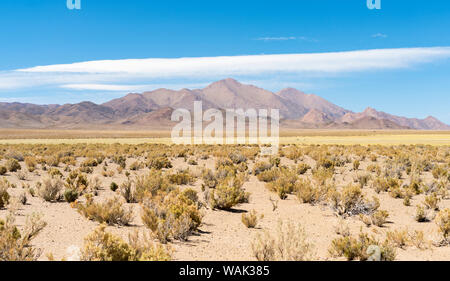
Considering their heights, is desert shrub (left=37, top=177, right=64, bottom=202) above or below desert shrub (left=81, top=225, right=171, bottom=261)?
below

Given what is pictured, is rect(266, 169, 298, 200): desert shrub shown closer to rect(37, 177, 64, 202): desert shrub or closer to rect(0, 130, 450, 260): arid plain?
rect(0, 130, 450, 260): arid plain

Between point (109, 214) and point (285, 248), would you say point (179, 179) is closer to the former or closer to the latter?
point (109, 214)

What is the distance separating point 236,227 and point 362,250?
3.43 metres

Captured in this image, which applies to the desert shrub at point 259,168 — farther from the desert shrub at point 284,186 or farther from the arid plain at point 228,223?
the desert shrub at point 284,186

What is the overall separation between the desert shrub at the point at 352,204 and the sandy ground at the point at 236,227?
30 centimetres

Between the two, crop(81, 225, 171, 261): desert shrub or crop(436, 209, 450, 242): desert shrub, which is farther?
crop(436, 209, 450, 242): desert shrub

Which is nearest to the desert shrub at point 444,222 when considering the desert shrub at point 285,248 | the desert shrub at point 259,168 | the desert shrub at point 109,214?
the desert shrub at point 285,248

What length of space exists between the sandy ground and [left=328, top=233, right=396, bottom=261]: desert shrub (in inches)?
12.6

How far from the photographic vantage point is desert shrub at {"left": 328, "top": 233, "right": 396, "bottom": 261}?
20.3ft

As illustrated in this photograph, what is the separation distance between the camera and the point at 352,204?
35.1 ft

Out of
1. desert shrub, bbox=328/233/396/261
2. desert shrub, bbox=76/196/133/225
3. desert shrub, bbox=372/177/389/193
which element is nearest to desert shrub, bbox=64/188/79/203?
desert shrub, bbox=76/196/133/225

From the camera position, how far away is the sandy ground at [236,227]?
7008 mm
